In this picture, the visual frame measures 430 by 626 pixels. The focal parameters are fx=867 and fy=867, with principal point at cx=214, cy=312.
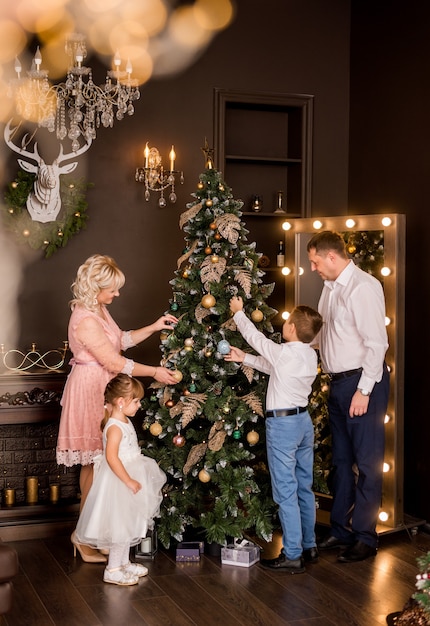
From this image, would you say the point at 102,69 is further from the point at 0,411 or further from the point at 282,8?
the point at 0,411

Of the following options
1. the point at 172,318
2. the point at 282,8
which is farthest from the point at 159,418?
the point at 282,8

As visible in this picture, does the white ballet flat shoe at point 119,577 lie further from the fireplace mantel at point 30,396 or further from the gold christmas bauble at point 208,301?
the gold christmas bauble at point 208,301

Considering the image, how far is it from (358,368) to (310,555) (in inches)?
42.6

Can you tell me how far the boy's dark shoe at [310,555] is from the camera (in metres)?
4.86

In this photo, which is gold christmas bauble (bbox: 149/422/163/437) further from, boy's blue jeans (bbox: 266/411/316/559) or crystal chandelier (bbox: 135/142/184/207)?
crystal chandelier (bbox: 135/142/184/207)

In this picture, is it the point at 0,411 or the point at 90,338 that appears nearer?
the point at 90,338

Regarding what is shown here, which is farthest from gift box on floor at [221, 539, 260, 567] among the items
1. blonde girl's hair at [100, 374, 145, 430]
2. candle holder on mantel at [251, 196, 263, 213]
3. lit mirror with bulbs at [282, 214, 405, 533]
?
candle holder on mantel at [251, 196, 263, 213]

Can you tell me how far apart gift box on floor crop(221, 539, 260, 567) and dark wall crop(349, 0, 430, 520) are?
138cm

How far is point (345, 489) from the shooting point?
5.14m

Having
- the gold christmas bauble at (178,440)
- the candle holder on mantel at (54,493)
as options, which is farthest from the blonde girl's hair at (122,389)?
the candle holder on mantel at (54,493)

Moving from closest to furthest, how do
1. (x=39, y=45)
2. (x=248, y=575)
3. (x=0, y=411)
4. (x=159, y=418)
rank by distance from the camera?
(x=248, y=575) < (x=159, y=418) < (x=0, y=411) < (x=39, y=45)

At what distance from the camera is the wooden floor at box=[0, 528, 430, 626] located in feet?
13.2

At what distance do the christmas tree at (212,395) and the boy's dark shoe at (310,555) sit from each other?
0.78ft

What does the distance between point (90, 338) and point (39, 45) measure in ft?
7.66
